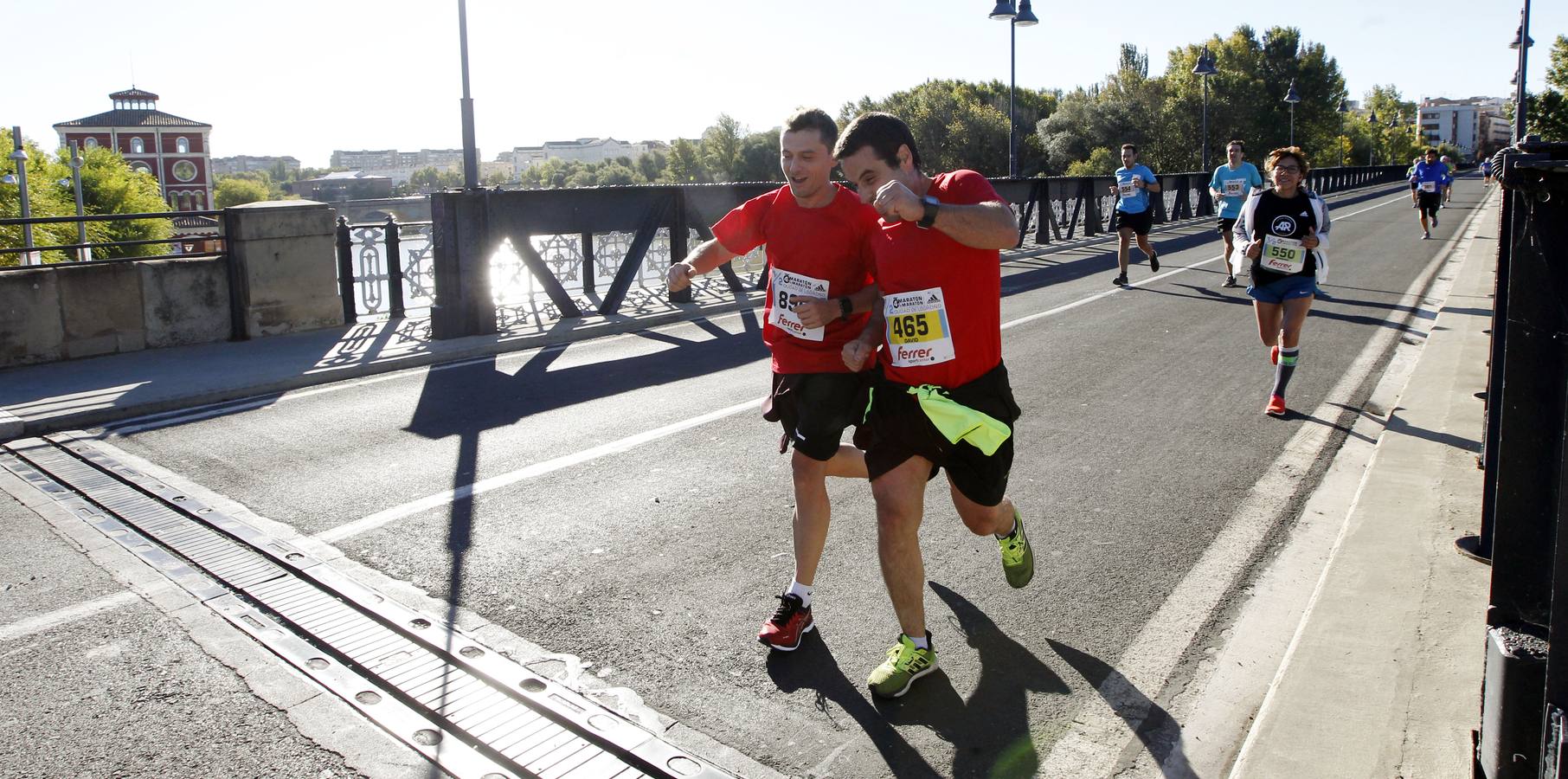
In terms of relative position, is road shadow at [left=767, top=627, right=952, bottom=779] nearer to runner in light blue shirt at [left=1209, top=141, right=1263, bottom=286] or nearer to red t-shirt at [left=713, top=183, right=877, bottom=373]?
red t-shirt at [left=713, top=183, right=877, bottom=373]

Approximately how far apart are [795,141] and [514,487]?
115 inches

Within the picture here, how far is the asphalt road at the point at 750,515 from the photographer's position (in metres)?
3.64

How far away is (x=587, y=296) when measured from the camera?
1473cm

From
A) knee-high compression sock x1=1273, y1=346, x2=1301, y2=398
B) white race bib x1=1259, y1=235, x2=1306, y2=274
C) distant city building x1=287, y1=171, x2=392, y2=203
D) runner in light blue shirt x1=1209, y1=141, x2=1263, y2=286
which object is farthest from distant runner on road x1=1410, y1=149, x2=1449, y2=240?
distant city building x1=287, y1=171, x2=392, y2=203

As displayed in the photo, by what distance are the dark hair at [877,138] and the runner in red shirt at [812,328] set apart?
0.29 meters

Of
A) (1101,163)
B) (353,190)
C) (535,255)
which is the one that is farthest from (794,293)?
(353,190)

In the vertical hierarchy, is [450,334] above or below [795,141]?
below

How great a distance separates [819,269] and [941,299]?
589 millimetres

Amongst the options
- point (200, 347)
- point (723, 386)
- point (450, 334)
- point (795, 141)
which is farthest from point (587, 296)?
point (795, 141)

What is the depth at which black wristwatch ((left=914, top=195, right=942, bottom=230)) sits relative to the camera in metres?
3.43

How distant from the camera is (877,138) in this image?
3.61 meters

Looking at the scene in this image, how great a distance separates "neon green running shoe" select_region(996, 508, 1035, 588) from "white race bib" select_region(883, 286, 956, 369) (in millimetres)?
861

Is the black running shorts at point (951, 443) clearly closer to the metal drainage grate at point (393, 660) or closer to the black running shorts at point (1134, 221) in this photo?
the metal drainage grate at point (393, 660)

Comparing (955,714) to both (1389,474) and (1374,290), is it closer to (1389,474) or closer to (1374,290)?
(1389,474)
